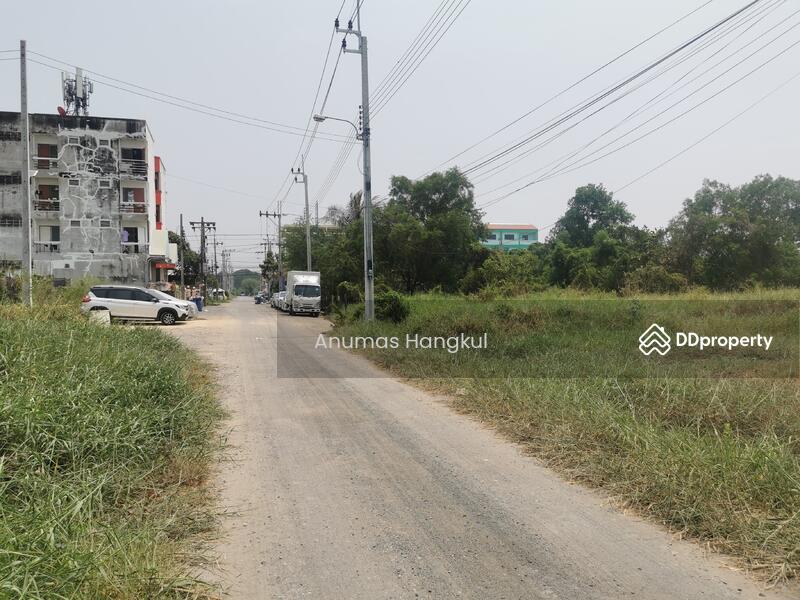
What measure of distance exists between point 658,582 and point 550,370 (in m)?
5.70

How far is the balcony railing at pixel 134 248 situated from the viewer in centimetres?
3878

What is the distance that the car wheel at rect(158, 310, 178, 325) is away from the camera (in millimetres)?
22516

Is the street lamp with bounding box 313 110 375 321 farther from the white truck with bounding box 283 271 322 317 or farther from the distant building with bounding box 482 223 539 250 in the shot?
the distant building with bounding box 482 223 539 250

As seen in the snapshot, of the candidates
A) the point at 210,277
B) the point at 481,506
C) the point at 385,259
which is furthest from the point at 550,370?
the point at 210,277

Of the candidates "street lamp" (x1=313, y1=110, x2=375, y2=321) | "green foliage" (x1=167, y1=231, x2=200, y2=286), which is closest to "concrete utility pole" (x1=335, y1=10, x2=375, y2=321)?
"street lamp" (x1=313, y1=110, x2=375, y2=321)

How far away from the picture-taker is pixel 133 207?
1550 inches

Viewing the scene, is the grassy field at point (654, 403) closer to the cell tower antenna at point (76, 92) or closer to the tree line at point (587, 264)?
the tree line at point (587, 264)

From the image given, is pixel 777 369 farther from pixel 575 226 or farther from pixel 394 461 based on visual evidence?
pixel 575 226

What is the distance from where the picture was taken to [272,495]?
4316 mm

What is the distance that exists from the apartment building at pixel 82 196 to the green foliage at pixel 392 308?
88.2 feet

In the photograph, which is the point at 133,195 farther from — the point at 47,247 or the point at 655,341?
the point at 655,341

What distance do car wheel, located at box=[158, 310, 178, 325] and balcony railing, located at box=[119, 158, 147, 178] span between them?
21274 millimetres

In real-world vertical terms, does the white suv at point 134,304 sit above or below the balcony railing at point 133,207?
below

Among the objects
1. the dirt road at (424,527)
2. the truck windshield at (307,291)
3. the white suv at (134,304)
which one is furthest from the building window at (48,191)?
the dirt road at (424,527)
